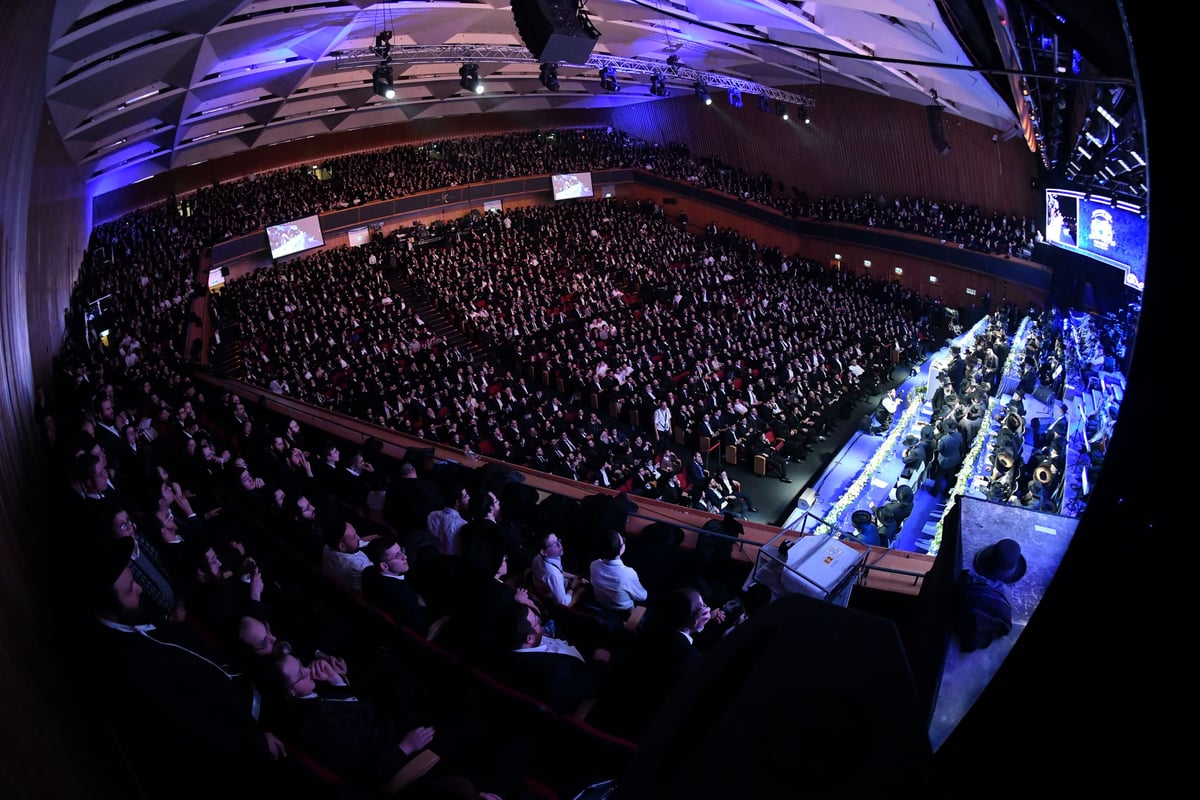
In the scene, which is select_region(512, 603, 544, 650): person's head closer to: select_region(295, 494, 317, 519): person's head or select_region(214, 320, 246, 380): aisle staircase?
select_region(295, 494, 317, 519): person's head

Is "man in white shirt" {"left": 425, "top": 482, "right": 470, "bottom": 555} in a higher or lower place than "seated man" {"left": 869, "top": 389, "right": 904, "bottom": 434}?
higher

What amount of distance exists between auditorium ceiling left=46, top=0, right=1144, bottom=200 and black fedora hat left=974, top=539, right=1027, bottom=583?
225 cm

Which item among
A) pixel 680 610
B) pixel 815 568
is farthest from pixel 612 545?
pixel 815 568

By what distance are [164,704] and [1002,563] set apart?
3.04m

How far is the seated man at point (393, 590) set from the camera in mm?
3621

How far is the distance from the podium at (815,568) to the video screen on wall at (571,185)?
82.6 ft

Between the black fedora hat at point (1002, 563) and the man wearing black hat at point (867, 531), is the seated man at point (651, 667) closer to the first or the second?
the black fedora hat at point (1002, 563)

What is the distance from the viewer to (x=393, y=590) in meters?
3.62

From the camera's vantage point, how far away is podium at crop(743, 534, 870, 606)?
3.10 m

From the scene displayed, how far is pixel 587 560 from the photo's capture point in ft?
14.4

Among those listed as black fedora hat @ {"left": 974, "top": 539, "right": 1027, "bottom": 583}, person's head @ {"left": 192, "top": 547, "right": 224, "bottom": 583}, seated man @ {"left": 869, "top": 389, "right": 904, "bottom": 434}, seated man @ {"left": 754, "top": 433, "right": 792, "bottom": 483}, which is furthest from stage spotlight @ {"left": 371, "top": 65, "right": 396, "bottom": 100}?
black fedora hat @ {"left": 974, "top": 539, "right": 1027, "bottom": 583}

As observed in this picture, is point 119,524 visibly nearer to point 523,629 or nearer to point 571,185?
point 523,629

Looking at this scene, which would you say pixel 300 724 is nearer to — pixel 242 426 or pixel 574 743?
pixel 574 743

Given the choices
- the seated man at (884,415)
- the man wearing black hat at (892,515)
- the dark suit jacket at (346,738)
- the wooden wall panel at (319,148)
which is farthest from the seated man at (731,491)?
the wooden wall panel at (319,148)
